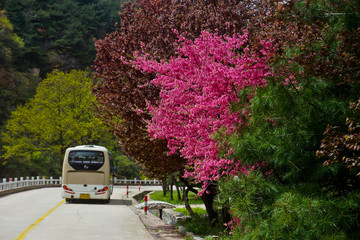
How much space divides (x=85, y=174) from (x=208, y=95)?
17953 millimetres

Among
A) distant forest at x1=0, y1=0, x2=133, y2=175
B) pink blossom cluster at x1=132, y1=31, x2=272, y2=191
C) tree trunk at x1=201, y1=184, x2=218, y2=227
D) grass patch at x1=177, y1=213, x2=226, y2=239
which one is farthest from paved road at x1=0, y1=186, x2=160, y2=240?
distant forest at x1=0, y1=0, x2=133, y2=175

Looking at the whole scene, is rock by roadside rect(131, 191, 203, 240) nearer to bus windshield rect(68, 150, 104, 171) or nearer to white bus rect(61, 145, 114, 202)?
white bus rect(61, 145, 114, 202)

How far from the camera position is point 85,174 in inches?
1027

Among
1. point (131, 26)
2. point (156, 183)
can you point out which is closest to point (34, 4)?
point (156, 183)

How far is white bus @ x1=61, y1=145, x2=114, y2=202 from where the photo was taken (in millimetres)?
26000

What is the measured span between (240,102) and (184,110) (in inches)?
56.1

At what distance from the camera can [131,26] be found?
15164 mm

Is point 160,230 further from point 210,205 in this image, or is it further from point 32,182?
point 32,182

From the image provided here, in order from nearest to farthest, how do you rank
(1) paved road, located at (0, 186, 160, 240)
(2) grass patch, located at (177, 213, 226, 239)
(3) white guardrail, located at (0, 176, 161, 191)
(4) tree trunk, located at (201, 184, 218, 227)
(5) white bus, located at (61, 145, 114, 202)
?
(1) paved road, located at (0, 186, 160, 240) < (2) grass patch, located at (177, 213, 226, 239) < (4) tree trunk, located at (201, 184, 218, 227) < (5) white bus, located at (61, 145, 114, 202) < (3) white guardrail, located at (0, 176, 161, 191)

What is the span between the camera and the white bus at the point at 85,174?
26000 millimetres

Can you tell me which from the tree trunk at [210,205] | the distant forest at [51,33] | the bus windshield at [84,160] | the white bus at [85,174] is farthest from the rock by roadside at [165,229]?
Result: the distant forest at [51,33]

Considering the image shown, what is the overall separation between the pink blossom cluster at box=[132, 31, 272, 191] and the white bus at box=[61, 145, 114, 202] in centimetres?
1605

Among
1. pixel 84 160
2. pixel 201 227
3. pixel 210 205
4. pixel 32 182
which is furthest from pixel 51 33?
pixel 201 227

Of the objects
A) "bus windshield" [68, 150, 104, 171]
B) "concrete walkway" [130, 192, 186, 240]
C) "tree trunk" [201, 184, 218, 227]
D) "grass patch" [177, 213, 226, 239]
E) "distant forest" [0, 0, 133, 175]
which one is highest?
"distant forest" [0, 0, 133, 175]
